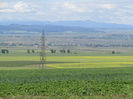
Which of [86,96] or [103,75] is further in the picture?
[103,75]

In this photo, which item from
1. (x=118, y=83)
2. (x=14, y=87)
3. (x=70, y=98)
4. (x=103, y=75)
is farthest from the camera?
(x=103, y=75)

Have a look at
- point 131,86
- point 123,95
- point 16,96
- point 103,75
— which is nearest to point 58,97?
point 16,96

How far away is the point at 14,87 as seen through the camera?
79.5ft

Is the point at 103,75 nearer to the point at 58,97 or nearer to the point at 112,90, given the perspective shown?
the point at 112,90

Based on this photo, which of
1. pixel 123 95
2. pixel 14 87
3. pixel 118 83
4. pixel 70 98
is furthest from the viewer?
pixel 118 83

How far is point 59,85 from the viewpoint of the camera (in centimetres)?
2508

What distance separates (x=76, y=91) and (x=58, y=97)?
250 centimetres

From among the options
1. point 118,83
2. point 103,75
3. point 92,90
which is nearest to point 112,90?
point 92,90

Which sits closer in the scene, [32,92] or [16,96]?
[16,96]

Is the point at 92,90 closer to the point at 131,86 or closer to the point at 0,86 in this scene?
the point at 131,86

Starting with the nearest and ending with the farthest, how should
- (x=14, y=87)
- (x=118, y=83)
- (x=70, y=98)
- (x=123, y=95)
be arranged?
1. (x=70, y=98)
2. (x=123, y=95)
3. (x=14, y=87)
4. (x=118, y=83)

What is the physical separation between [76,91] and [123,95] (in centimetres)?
281

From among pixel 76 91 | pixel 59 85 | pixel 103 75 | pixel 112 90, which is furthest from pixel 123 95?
pixel 103 75

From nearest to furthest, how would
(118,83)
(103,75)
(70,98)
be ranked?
1. (70,98)
2. (118,83)
3. (103,75)
